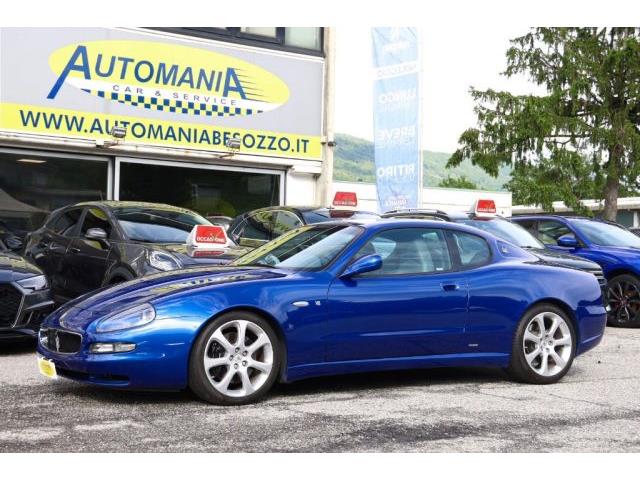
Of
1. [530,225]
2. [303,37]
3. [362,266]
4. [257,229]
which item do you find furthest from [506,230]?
[303,37]

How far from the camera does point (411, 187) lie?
51.2 ft

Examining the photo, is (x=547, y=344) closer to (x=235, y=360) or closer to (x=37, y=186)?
(x=235, y=360)

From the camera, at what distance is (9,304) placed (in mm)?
8461

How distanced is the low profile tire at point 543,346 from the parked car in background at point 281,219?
16.2ft

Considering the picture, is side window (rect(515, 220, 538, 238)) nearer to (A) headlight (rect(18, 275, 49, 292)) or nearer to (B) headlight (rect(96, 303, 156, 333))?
(A) headlight (rect(18, 275, 49, 292))

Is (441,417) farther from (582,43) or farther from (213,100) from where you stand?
(582,43)

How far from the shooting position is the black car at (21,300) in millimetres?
8430

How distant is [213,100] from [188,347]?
480 inches

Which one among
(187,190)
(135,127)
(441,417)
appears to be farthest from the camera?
(187,190)

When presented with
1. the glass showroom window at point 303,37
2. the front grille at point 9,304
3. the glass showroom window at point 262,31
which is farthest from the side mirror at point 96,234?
the glass showroom window at point 303,37

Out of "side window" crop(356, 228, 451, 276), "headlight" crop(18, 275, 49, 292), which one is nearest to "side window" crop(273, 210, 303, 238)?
"headlight" crop(18, 275, 49, 292)

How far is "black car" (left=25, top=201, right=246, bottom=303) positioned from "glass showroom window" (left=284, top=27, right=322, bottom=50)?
837cm

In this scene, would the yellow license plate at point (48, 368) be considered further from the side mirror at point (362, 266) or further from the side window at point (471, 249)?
the side window at point (471, 249)
